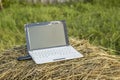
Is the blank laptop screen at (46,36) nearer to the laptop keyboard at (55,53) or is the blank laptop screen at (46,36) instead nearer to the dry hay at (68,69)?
the laptop keyboard at (55,53)

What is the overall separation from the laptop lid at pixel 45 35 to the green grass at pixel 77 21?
1095mm

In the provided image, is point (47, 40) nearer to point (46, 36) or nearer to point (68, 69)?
point (46, 36)

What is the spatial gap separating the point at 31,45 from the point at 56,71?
0.31 metres

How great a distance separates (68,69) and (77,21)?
2277 mm

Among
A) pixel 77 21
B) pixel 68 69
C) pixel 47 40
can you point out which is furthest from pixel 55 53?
pixel 77 21

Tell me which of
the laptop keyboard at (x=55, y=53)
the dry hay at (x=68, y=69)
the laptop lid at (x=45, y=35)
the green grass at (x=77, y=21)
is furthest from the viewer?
the green grass at (x=77, y=21)

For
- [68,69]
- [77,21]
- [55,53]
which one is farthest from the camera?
[77,21]

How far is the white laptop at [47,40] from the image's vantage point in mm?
1869

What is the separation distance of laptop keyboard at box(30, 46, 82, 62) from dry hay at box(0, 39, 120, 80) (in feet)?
0.13

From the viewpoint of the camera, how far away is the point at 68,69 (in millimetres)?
1646

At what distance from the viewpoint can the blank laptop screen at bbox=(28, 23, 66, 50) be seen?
6.21 feet

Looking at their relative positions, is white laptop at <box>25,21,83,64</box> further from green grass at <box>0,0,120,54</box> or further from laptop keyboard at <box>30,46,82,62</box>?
green grass at <box>0,0,120,54</box>

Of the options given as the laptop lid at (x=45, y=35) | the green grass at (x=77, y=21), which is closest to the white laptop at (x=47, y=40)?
the laptop lid at (x=45, y=35)

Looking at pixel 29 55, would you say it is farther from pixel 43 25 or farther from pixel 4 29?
pixel 4 29
